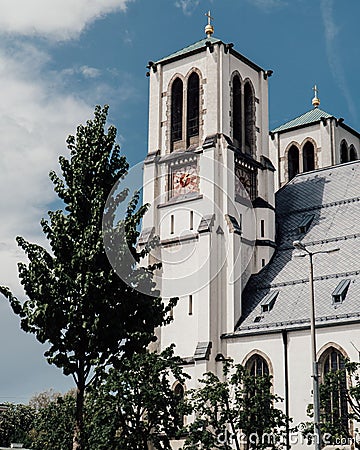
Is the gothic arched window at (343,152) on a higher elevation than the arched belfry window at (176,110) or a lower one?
higher

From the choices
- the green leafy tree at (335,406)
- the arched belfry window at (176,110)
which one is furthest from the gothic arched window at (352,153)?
the green leafy tree at (335,406)

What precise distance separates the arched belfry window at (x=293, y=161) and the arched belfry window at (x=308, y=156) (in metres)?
0.75

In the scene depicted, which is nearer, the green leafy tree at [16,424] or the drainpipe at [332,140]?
the drainpipe at [332,140]

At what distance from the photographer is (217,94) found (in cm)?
4591

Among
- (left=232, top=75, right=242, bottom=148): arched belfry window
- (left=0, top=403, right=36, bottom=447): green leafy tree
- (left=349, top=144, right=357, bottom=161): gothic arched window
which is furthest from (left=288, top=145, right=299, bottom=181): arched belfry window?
(left=0, top=403, right=36, bottom=447): green leafy tree

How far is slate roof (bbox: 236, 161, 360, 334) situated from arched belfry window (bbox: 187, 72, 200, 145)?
7.28m

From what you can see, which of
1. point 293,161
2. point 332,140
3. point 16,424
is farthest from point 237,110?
point 16,424

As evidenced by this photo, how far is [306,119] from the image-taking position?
191ft

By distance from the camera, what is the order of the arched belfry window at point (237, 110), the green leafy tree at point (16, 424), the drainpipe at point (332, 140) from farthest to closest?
the green leafy tree at point (16, 424), the drainpipe at point (332, 140), the arched belfry window at point (237, 110)

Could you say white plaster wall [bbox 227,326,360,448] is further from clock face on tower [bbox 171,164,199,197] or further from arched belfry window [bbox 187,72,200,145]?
arched belfry window [bbox 187,72,200,145]

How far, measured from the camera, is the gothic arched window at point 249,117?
4784cm

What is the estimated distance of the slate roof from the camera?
38.3 metres

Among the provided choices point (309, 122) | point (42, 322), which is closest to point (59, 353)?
point (42, 322)

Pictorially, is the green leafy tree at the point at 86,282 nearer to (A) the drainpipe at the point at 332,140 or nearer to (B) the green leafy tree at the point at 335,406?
(B) the green leafy tree at the point at 335,406
